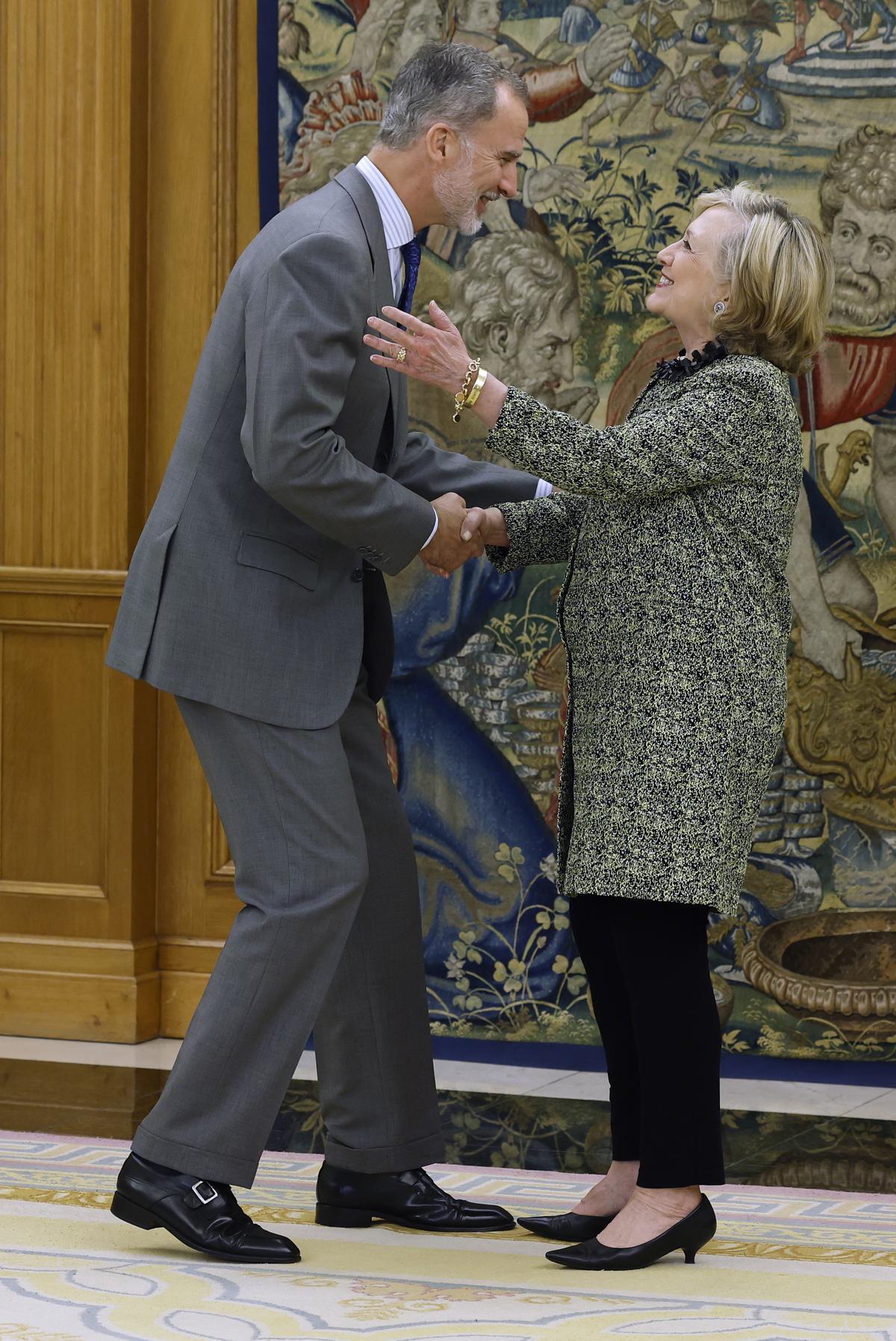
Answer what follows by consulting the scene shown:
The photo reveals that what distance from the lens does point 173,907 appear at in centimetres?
441

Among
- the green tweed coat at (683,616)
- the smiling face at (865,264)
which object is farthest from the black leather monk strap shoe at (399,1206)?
the smiling face at (865,264)

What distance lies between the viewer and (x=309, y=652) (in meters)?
2.67

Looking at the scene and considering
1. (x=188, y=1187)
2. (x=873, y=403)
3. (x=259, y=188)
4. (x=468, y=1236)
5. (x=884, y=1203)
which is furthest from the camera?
(x=259, y=188)

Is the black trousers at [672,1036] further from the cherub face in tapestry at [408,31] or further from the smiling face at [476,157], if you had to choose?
the cherub face in tapestry at [408,31]

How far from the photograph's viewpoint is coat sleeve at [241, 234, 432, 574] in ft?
8.22

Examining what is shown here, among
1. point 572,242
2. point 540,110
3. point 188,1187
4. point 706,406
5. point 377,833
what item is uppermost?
point 540,110

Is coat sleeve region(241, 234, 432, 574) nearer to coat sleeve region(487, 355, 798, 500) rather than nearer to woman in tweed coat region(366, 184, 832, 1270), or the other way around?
woman in tweed coat region(366, 184, 832, 1270)

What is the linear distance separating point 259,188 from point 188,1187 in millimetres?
2483

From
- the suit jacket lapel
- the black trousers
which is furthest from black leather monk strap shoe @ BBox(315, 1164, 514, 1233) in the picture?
the suit jacket lapel

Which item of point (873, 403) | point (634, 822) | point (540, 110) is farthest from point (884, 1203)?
point (540, 110)

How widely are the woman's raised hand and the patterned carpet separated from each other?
1.29 metres

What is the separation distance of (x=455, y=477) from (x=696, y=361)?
580 mm

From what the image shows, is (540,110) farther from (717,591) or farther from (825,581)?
(717,591)

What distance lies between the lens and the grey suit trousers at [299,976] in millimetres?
2557
